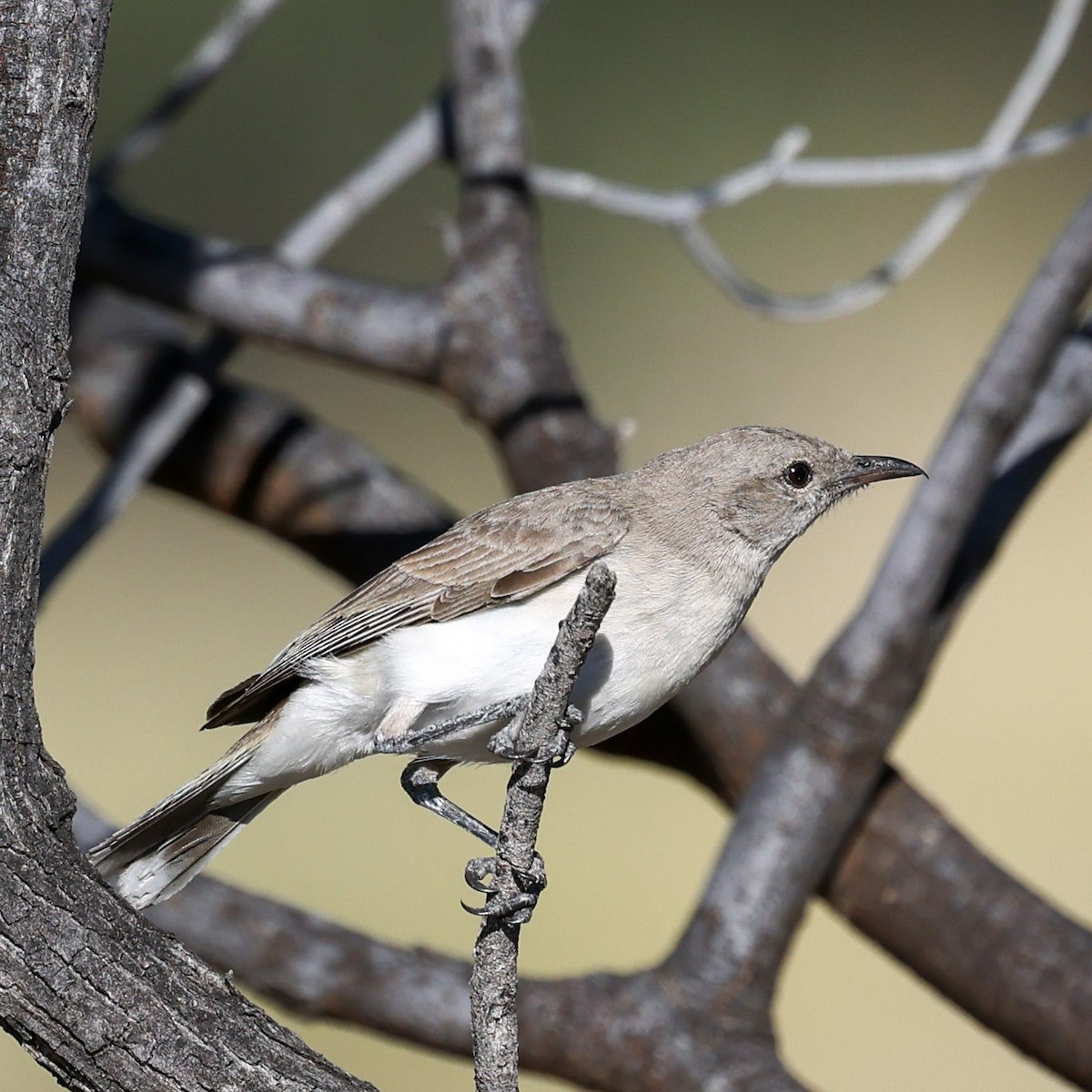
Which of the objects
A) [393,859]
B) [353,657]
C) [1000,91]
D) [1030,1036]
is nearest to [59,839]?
[353,657]

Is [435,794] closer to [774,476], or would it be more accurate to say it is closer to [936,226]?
[774,476]

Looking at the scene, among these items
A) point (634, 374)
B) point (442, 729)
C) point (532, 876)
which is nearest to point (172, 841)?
point (442, 729)

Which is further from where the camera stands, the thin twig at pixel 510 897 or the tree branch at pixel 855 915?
the tree branch at pixel 855 915

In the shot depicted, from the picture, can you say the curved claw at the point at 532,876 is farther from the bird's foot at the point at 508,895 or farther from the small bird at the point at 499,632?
the small bird at the point at 499,632

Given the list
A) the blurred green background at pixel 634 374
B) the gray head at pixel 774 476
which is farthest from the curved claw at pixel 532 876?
the blurred green background at pixel 634 374

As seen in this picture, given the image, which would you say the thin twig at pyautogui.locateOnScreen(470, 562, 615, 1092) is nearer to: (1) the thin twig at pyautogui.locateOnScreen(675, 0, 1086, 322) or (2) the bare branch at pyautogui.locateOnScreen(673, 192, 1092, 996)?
(2) the bare branch at pyautogui.locateOnScreen(673, 192, 1092, 996)

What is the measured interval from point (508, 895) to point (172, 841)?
1.07 m

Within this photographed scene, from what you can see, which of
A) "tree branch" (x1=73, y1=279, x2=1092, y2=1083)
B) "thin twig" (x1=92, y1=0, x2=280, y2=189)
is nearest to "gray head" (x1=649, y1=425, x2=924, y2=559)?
"tree branch" (x1=73, y1=279, x2=1092, y2=1083)

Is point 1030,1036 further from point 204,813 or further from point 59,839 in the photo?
point 59,839

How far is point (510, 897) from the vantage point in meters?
2.40

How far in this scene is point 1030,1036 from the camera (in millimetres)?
3721

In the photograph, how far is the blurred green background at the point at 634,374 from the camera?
25.2 ft

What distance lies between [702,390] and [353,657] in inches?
229

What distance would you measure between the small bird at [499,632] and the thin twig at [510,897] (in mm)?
429
